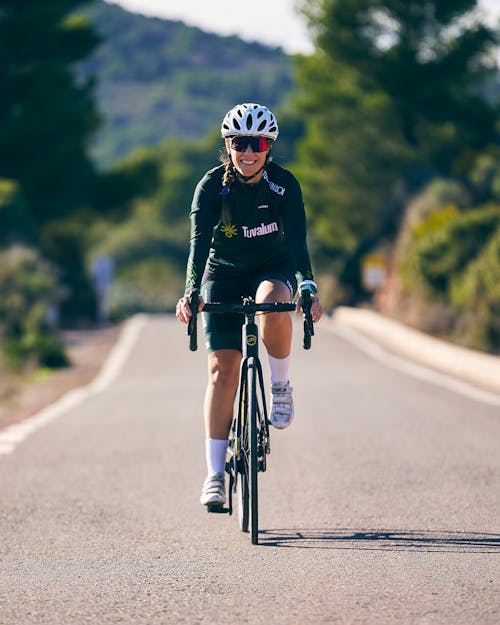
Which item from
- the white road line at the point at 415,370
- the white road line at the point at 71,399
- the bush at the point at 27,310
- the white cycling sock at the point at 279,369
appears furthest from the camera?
the bush at the point at 27,310

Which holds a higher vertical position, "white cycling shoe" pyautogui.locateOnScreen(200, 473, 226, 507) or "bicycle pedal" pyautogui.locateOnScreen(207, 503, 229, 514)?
"white cycling shoe" pyautogui.locateOnScreen(200, 473, 226, 507)

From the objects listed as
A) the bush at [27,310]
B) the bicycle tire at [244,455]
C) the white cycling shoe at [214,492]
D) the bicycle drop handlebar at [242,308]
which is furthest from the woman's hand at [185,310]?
the bush at [27,310]

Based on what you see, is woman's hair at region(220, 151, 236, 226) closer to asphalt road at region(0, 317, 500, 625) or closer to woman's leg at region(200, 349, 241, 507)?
woman's leg at region(200, 349, 241, 507)

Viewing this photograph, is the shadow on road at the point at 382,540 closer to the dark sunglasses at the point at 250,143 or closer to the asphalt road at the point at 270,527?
the asphalt road at the point at 270,527

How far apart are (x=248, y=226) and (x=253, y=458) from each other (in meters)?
1.26

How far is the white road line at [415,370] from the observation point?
709 inches

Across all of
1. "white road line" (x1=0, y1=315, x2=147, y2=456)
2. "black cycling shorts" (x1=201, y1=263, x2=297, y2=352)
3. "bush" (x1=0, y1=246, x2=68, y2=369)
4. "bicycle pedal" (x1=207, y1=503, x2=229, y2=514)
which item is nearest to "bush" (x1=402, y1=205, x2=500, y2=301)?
"white road line" (x1=0, y1=315, x2=147, y2=456)

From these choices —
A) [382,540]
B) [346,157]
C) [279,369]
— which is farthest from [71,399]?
[346,157]

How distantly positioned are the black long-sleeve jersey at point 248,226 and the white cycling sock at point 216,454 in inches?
36.5

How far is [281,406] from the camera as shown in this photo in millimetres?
7211

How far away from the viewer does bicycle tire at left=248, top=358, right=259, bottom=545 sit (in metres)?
6.74

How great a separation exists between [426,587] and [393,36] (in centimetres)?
5111

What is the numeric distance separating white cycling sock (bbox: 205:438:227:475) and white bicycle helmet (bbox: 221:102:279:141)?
167 cm

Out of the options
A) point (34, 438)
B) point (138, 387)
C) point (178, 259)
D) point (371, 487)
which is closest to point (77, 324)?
point (138, 387)
